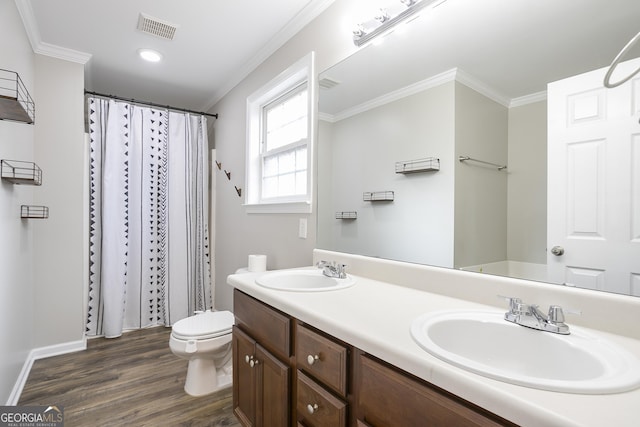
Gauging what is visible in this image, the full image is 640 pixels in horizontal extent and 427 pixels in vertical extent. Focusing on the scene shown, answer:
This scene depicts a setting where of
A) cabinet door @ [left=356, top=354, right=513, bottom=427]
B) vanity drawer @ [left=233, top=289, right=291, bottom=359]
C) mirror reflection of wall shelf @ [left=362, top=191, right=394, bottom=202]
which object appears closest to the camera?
cabinet door @ [left=356, top=354, right=513, bottom=427]

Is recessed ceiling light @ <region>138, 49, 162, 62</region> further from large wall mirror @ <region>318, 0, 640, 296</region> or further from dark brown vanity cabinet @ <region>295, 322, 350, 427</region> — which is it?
dark brown vanity cabinet @ <region>295, 322, 350, 427</region>

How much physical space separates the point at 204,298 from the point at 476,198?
2.90 metres

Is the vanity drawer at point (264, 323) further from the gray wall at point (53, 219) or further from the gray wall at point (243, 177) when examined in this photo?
the gray wall at point (53, 219)

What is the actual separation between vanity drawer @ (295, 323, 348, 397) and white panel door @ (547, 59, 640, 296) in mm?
722

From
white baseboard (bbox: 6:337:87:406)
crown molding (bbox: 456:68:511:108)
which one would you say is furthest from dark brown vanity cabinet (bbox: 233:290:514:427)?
white baseboard (bbox: 6:337:87:406)

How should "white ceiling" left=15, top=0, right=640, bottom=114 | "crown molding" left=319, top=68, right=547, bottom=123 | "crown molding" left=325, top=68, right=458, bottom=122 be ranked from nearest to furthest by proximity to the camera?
"white ceiling" left=15, top=0, right=640, bottom=114 → "crown molding" left=319, top=68, right=547, bottom=123 → "crown molding" left=325, top=68, right=458, bottom=122

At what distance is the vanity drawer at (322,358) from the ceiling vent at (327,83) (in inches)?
53.1

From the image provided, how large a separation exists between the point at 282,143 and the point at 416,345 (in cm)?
202

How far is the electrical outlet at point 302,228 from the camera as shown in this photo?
2016mm

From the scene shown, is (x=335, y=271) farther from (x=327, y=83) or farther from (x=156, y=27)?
(x=156, y=27)

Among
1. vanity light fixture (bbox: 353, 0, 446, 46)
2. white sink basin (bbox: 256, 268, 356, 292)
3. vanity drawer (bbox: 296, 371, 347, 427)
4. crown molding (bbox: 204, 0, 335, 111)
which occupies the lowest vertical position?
vanity drawer (bbox: 296, 371, 347, 427)

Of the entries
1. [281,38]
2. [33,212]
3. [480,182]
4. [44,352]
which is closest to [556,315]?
[480,182]

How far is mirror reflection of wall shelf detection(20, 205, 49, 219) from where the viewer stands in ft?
6.58

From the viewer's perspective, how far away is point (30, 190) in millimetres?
2297
